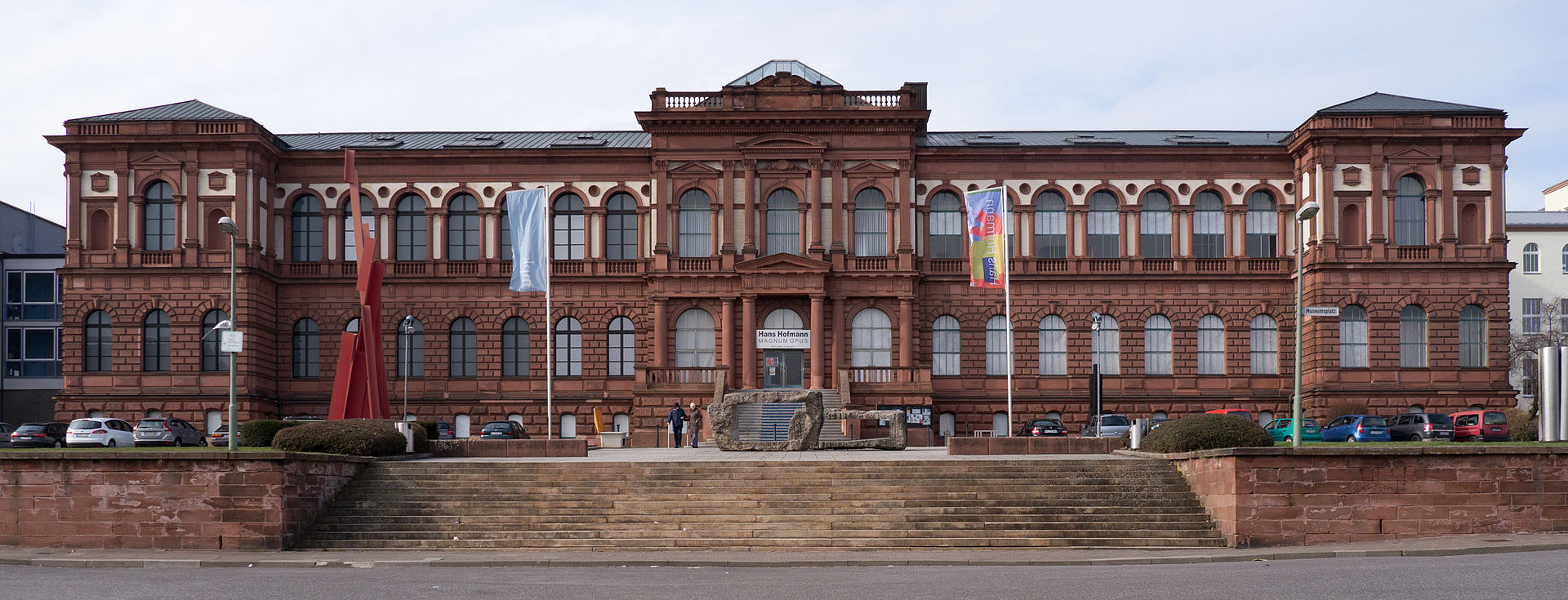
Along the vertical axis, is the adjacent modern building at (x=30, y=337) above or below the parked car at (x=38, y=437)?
above

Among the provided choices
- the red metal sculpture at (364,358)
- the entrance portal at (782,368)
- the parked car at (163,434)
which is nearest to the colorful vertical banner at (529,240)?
the red metal sculpture at (364,358)

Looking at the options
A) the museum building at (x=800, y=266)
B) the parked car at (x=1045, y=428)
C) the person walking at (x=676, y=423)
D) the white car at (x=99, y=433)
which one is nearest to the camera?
the person walking at (x=676, y=423)

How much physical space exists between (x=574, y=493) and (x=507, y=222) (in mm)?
35608

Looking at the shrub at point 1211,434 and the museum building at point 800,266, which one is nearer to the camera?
the shrub at point 1211,434

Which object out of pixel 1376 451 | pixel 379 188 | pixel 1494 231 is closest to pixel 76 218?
pixel 379 188

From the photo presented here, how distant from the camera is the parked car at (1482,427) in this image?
50.8 m

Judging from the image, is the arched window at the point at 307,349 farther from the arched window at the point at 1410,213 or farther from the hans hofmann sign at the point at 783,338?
the arched window at the point at 1410,213

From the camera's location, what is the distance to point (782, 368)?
62656 millimetres

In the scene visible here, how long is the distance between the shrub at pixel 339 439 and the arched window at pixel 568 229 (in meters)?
29.4

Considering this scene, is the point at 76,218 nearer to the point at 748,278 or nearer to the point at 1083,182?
the point at 748,278

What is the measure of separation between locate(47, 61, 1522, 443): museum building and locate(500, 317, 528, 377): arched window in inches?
4.4

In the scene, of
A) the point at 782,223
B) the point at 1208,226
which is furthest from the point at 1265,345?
the point at 782,223

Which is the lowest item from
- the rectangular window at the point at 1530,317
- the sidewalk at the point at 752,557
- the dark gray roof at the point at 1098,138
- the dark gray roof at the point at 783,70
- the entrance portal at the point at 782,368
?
the sidewalk at the point at 752,557

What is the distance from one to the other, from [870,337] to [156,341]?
96.8ft
